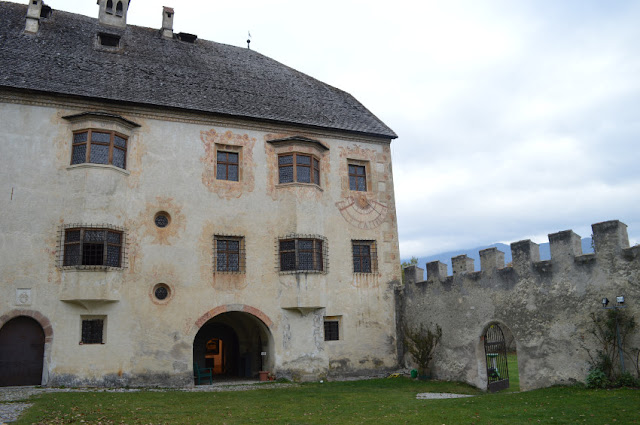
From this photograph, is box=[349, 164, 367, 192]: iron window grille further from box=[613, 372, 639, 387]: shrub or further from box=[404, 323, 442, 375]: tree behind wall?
box=[613, 372, 639, 387]: shrub

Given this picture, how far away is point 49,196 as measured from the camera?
735 inches

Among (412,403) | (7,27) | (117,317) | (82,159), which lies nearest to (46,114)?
(82,159)

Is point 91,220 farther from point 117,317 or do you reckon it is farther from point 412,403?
point 412,403

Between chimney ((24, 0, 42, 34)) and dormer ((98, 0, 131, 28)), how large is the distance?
296 cm

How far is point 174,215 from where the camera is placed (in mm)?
20312

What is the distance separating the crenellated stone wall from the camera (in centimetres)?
1543

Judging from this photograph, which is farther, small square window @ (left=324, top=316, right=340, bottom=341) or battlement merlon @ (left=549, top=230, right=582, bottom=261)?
small square window @ (left=324, top=316, right=340, bottom=341)

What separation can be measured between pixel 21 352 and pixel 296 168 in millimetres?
12306

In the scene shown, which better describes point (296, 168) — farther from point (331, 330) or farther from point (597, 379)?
point (597, 379)

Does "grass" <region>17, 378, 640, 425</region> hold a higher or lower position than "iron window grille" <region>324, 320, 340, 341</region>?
lower

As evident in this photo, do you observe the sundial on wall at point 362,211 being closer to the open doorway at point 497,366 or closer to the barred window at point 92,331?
the open doorway at point 497,366

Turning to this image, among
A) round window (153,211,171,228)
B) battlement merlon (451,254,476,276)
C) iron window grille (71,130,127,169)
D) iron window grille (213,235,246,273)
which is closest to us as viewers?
iron window grille (71,130,127,169)

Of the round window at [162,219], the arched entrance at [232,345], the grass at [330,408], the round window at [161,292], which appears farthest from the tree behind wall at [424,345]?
the round window at [162,219]

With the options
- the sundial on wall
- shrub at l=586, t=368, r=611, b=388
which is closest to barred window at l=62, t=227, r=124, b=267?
the sundial on wall
